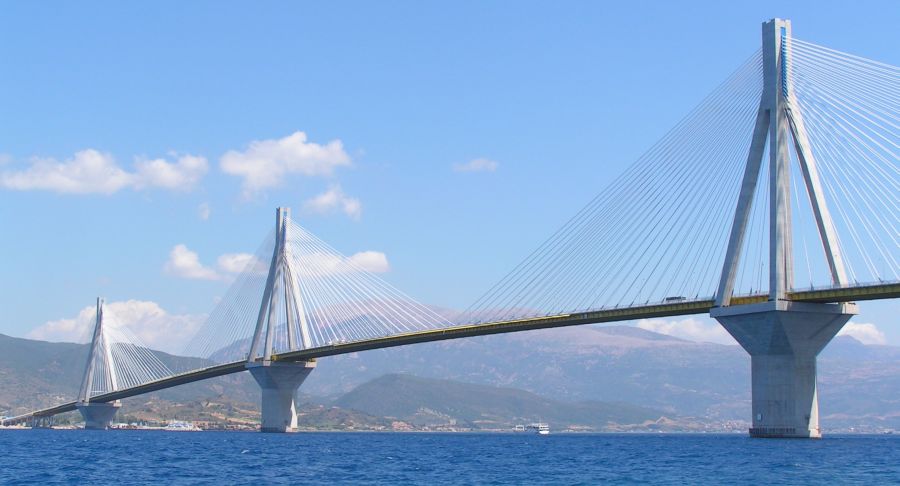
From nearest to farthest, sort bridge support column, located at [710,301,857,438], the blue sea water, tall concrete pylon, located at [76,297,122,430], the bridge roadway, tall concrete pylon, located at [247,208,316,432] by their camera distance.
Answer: the blue sea water < the bridge roadway < bridge support column, located at [710,301,857,438] < tall concrete pylon, located at [247,208,316,432] < tall concrete pylon, located at [76,297,122,430]

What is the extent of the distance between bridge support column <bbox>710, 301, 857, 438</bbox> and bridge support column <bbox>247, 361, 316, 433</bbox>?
6266 cm

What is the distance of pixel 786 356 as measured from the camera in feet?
276

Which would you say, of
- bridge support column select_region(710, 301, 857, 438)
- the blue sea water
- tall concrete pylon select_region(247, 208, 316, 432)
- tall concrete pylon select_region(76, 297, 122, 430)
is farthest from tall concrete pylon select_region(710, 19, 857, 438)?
tall concrete pylon select_region(76, 297, 122, 430)

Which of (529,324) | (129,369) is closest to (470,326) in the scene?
(529,324)

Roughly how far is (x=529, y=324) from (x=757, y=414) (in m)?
25.1

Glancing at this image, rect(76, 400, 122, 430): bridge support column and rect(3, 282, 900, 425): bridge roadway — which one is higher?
rect(3, 282, 900, 425): bridge roadway

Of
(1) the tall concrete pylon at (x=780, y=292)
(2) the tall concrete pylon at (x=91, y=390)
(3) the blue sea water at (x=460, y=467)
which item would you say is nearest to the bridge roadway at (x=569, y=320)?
(1) the tall concrete pylon at (x=780, y=292)

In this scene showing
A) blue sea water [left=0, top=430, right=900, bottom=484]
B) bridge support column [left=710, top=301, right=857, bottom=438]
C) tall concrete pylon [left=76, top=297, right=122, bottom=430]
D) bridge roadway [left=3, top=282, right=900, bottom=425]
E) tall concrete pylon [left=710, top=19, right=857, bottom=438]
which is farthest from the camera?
tall concrete pylon [left=76, top=297, right=122, bottom=430]

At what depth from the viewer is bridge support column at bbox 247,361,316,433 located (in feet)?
443

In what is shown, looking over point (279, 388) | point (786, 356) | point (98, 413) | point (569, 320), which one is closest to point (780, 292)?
point (786, 356)

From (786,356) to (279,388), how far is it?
6974cm

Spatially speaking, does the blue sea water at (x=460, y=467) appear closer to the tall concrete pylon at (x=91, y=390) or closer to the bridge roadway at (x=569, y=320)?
the bridge roadway at (x=569, y=320)

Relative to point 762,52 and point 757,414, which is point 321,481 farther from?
point 762,52

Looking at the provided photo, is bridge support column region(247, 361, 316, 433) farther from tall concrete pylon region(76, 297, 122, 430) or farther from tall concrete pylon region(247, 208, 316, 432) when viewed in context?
tall concrete pylon region(76, 297, 122, 430)
